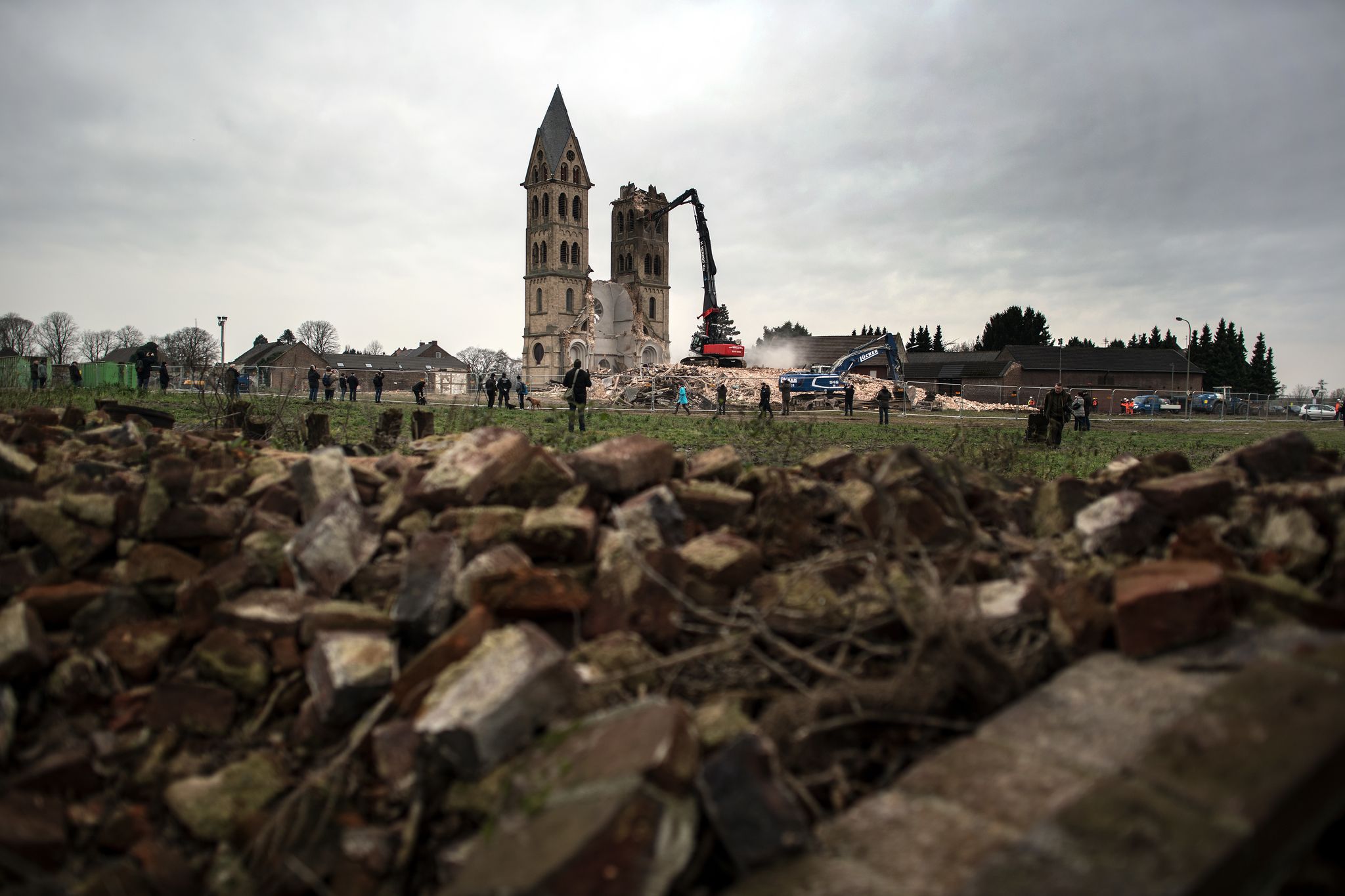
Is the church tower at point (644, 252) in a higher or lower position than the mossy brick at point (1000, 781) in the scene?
higher

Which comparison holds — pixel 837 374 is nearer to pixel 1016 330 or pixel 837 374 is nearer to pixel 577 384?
pixel 577 384

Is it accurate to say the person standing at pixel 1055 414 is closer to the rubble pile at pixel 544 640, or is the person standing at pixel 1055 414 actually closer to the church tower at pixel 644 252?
the rubble pile at pixel 544 640

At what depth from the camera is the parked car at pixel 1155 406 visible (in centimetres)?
4681

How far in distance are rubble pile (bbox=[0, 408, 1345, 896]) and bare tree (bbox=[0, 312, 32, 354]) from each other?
9029 cm

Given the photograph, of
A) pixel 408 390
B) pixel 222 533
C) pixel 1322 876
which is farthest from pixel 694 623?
pixel 408 390

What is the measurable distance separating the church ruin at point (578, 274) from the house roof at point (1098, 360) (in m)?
33.9

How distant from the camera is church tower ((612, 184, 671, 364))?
8150cm

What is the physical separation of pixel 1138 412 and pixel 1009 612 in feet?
166

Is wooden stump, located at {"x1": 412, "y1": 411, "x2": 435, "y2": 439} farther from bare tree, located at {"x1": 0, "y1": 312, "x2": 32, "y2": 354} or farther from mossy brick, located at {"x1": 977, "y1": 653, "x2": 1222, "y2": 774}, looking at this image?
bare tree, located at {"x1": 0, "y1": 312, "x2": 32, "y2": 354}

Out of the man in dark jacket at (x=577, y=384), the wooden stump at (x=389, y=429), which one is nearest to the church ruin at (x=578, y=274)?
the man in dark jacket at (x=577, y=384)

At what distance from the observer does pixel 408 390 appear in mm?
58781

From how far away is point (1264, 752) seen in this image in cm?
212

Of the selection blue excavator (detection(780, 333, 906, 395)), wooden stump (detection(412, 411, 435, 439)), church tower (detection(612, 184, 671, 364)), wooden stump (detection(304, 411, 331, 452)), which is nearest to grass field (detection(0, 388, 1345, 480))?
wooden stump (detection(304, 411, 331, 452))

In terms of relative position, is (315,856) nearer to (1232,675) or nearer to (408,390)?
(1232,675)
